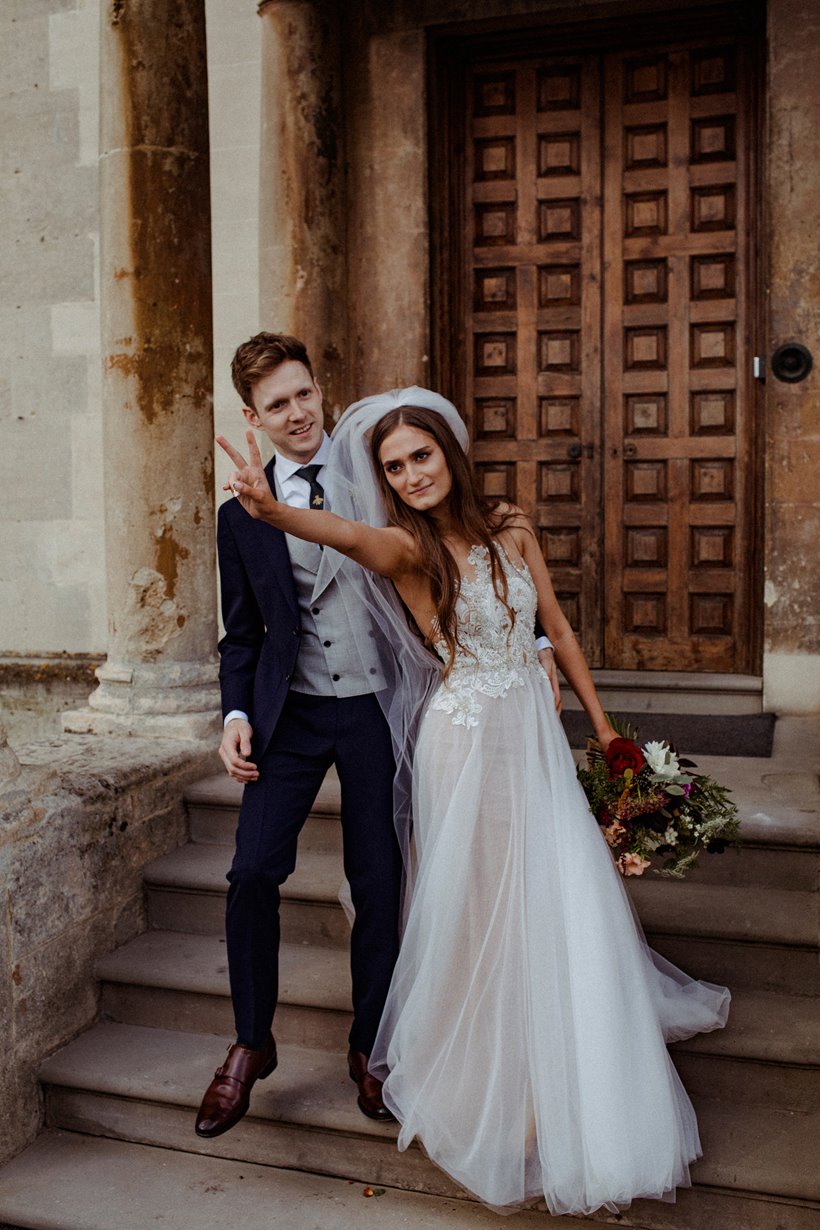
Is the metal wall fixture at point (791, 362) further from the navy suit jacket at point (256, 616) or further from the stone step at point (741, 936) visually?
the navy suit jacket at point (256, 616)

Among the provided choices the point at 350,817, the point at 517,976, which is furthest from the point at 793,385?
the point at 517,976

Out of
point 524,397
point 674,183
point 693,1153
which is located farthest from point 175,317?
point 693,1153

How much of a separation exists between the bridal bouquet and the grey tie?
1.01 m

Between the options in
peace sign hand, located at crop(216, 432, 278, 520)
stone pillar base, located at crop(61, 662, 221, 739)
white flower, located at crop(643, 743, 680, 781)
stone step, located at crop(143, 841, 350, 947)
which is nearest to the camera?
peace sign hand, located at crop(216, 432, 278, 520)

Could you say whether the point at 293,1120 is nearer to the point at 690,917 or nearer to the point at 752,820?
the point at 690,917

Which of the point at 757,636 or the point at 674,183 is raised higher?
the point at 674,183

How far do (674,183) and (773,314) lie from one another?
887 millimetres

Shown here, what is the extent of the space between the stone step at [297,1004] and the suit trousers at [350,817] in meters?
0.44

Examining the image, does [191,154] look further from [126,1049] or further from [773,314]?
[126,1049]

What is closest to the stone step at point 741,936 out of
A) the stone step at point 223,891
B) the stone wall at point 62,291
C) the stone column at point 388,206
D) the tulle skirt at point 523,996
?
the tulle skirt at point 523,996

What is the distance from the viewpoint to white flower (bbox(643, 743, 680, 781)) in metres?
3.00

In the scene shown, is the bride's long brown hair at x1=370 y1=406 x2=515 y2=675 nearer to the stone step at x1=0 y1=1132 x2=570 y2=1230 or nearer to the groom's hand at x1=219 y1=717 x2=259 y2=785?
the groom's hand at x1=219 y1=717 x2=259 y2=785

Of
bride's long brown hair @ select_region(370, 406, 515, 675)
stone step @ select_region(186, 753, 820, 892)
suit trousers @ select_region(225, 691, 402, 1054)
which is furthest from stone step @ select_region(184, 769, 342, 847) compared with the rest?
bride's long brown hair @ select_region(370, 406, 515, 675)

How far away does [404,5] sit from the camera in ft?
19.3
